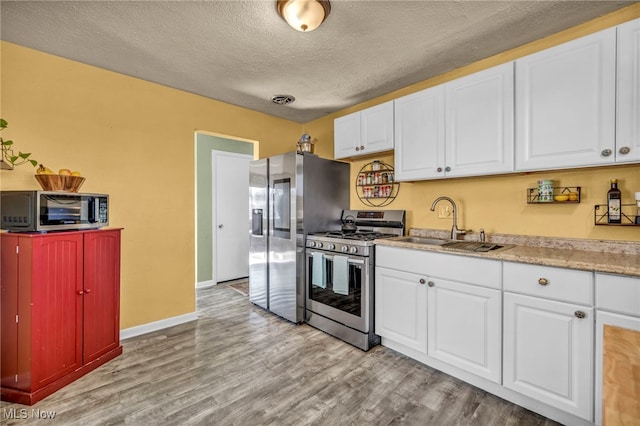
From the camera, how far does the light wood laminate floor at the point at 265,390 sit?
5.45ft

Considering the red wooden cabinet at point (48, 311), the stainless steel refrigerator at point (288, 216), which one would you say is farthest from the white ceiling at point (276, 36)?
the red wooden cabinet at point (48, 311)

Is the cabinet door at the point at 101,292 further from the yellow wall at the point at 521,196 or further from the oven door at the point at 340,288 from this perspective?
the yellow wall at the point at 521,196

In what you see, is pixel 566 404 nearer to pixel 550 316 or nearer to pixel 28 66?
pixel 550 316

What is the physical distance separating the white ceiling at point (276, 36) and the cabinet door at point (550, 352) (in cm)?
179

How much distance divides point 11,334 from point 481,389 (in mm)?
3010

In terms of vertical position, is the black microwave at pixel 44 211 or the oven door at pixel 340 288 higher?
the black microwave at pixel 44 211

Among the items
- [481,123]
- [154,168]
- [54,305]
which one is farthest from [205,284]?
[481,123]

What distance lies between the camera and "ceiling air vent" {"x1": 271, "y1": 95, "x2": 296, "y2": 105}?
10.3 feet

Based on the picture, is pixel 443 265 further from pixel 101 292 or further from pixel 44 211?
pixel 44 211

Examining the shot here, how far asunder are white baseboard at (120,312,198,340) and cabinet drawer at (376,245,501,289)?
2.09m

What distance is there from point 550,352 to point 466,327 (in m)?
0.44

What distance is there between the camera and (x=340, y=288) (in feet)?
8.52

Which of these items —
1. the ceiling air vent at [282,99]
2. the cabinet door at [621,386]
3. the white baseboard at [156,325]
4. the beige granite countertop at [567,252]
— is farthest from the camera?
the ceiling air vent at [282,99]

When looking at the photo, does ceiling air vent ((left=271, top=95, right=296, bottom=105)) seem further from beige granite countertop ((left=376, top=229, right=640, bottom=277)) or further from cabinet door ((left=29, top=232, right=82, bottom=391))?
cabinet door ((left=29, top=232, right=82, bottom=391))
